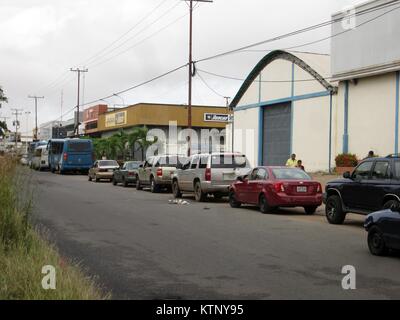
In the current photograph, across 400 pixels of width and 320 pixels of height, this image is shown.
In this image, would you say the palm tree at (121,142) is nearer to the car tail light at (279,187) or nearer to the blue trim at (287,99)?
the blue trim at (287,99)

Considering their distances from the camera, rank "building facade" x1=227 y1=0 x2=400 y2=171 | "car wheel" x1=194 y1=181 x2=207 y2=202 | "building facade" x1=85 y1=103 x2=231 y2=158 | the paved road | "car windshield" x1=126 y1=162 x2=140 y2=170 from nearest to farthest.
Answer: the paved road, "car wheel" x1=194 y1=181 x2=207 y2=202, "building facade" x1=227 y1=0 x2=400 y2=171, "car windshield" x1=126 y1=162 x2=140 y2=170, "building facade" x1=85 y1=103 x2=231 y2=158

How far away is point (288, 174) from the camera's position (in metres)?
18.1

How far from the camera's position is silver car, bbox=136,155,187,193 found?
92.6 ft

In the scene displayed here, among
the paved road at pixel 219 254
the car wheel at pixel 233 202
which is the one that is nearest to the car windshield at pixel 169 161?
the car wheel at pixel 233 202

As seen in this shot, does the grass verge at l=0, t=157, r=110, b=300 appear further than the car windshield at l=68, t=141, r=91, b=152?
No

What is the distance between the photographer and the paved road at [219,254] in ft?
25.3

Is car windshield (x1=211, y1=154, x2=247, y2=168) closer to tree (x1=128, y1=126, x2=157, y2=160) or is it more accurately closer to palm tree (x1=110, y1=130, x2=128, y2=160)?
tree (x1=128, y1=126, x2=157, y2=160)

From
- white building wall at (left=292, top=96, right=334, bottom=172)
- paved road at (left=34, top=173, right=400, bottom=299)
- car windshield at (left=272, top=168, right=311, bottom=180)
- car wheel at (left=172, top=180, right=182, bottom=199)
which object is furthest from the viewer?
white building wall at (left=292, top=96, right=334, bottom=172)

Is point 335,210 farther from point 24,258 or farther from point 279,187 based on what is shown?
point 24,258

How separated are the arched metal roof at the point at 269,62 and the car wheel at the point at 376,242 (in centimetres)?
2128

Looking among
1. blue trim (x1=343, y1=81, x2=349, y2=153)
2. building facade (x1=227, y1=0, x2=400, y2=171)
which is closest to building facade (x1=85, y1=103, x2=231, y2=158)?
building facade (x1=227, y1=0, x2=400, y2=171)

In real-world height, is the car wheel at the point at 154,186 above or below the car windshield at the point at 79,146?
below

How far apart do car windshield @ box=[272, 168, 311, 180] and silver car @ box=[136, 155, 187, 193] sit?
1004 cm
